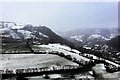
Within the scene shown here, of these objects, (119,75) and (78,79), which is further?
(119,75)

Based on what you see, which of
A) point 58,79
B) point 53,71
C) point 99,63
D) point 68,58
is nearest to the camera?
point 58,79

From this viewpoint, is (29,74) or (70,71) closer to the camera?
(29,74)

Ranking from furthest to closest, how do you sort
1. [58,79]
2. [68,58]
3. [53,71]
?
[68,58], [53,71], [58,79]

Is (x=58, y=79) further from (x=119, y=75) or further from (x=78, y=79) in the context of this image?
(x=119, y=75)

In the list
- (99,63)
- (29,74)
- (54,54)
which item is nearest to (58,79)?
(29,74)

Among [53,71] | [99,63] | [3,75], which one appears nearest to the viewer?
[3,75]

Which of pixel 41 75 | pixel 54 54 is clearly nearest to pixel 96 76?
pixel 41 75

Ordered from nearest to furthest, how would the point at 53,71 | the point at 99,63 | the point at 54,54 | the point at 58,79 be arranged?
1. the point at 58,79
2. the point at 53,71
3. the point at 99,63
4. the point at 54,54

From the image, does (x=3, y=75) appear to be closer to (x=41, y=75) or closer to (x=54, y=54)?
(x=41, y=75)
